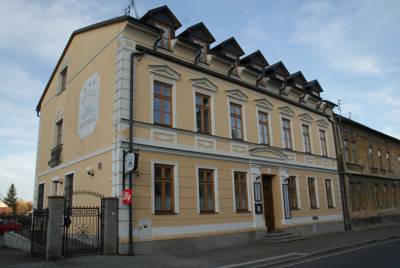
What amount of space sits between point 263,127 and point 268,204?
401 centimetres

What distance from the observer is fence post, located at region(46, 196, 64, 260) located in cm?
1044

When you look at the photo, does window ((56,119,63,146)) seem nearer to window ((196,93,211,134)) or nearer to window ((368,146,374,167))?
window ((196,93,211,134))

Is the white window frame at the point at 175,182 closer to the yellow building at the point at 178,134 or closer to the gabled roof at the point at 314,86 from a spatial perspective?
the yellow building at the point at 178,134

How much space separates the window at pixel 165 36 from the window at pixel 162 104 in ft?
5.90

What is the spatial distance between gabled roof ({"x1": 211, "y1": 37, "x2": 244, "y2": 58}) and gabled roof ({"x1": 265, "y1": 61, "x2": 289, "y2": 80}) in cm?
276

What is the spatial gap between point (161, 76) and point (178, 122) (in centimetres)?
196

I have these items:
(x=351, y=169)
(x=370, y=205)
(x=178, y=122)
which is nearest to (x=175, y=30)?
(x=178, y=122)

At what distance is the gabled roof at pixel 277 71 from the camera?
20.5 m

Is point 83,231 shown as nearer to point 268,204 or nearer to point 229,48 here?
point 268,204

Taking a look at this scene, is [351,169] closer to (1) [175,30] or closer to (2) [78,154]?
(1) [175,30]

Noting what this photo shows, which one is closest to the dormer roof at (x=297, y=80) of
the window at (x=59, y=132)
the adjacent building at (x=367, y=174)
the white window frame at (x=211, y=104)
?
the adjacent building at (x=367, y=174)

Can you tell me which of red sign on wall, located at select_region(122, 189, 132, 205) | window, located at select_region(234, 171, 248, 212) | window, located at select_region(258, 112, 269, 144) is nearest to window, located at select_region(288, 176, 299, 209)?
window, located at select_region(258, 112, 269, 144)

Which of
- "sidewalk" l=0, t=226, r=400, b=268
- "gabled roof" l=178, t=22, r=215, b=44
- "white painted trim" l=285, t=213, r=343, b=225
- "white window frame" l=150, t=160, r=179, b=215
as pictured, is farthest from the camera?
"white painted trim" l=285, t=213, r=343, b=225

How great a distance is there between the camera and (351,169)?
2586 centimetres
